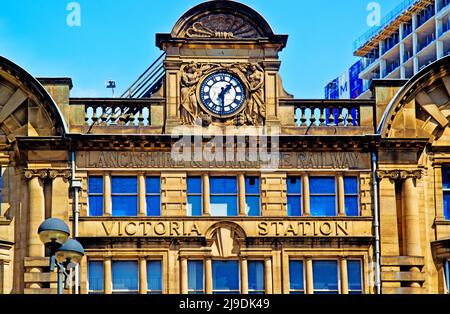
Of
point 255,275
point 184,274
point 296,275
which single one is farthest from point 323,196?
point 184,274

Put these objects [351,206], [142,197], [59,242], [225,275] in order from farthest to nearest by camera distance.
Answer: [351,206]
[142,197]
[225,275]
[59,242]

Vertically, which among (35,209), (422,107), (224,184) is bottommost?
(35,209)

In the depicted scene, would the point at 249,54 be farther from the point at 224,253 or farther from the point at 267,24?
the point at 224,253

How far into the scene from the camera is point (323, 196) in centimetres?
4638

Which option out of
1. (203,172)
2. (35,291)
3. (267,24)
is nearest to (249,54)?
(267,24)

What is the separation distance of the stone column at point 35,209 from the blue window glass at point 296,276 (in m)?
8.32

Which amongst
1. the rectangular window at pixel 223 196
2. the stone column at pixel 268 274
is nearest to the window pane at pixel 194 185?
the rectangular window at pixel 223 196

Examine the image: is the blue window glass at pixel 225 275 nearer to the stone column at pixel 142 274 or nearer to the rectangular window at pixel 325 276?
the stone column at pixel 142 274

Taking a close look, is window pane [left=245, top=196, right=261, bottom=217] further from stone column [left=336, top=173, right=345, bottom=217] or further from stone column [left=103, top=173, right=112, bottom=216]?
stone column [left=103, top=173, right=112, bottom=216]

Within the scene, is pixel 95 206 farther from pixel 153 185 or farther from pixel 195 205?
pixel 195 205

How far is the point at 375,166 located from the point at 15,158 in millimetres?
12302

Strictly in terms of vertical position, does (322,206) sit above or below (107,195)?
below

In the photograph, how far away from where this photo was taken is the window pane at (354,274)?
4569 centimetres

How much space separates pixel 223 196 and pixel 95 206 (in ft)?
14.3
